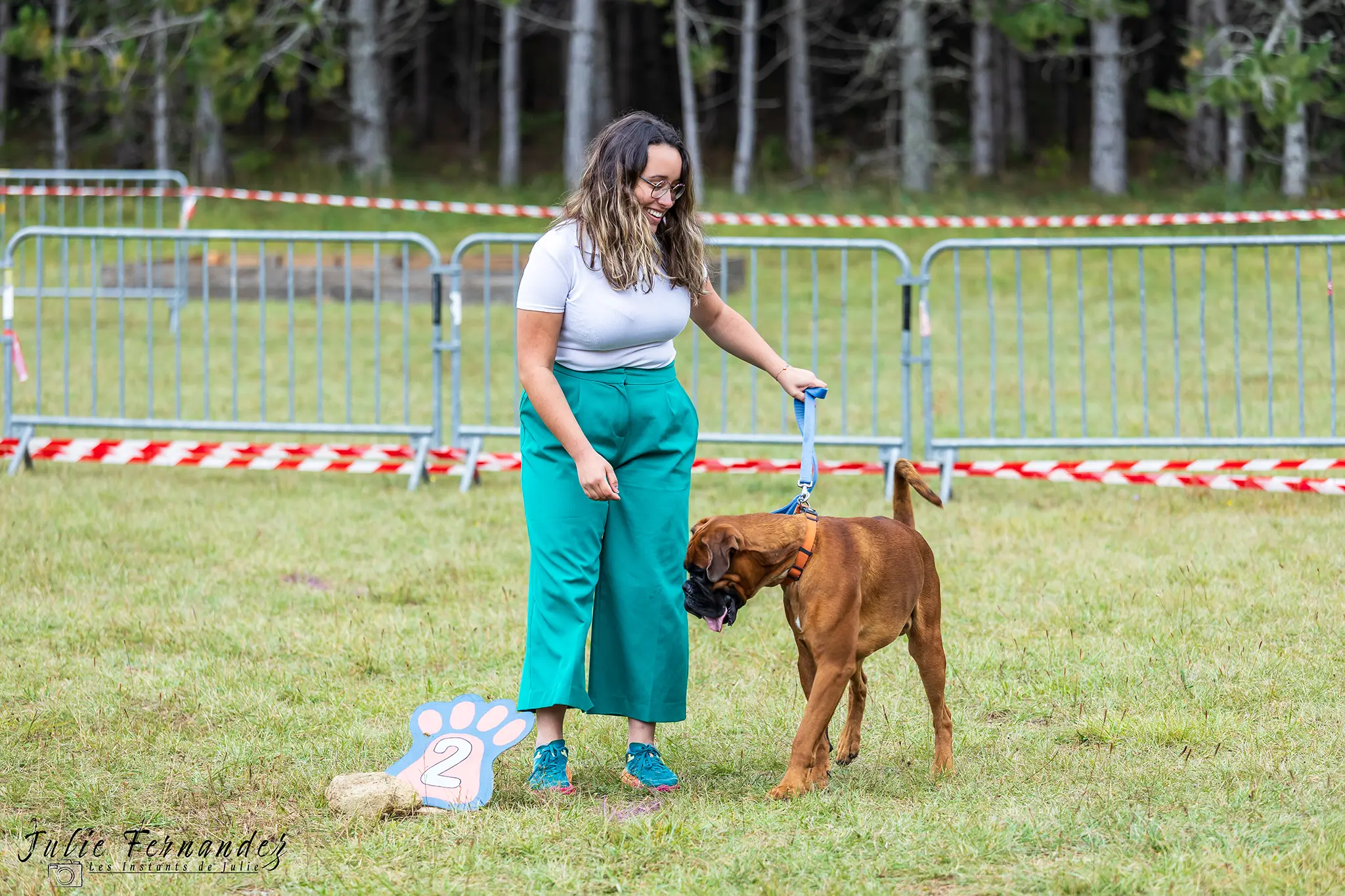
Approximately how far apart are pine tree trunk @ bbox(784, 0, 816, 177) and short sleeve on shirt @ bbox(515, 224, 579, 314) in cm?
2486

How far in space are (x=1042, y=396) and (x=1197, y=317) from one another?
183 inches

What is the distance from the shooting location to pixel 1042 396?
12250 mm

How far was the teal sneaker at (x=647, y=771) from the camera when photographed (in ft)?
14.3

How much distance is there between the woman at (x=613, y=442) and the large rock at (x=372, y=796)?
375 millimetres

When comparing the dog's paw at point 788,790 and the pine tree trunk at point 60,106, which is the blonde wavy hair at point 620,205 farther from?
the pine tree trunk at point 60,106

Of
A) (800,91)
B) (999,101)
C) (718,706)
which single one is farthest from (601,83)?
(718,706)

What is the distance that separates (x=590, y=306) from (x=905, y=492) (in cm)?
121

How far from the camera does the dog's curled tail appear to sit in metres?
4.51

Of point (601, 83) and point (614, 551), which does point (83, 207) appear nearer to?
point (601, 83)

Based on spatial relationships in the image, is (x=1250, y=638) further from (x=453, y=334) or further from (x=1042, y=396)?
(x=1042, y=396)

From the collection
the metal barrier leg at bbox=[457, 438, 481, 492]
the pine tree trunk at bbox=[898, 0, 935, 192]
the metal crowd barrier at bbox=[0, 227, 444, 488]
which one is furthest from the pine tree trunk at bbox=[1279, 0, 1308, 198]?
the metal barrier leg at bbox=[457, 438, 481, 492]

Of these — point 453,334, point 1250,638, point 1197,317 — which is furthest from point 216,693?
point 1197,317

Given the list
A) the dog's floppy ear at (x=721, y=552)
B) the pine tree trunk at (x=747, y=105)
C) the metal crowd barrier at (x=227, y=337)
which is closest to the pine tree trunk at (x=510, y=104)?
the pine tree trunk at (x=747, y=105)

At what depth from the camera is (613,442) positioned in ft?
13.8
